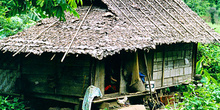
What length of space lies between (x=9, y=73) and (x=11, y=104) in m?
1.22

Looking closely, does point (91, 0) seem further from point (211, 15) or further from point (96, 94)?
point (211, 15)

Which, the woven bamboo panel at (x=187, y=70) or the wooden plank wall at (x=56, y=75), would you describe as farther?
the woven bamboo panel at (x=187, y=70)

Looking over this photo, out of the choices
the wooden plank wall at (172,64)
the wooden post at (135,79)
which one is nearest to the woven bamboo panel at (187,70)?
the wooden plank wall at (172,64)

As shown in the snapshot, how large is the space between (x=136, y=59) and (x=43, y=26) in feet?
10.3

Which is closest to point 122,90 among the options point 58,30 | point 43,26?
point 58,30

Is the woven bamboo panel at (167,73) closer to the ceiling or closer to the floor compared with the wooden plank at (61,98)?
closer to the ceiling

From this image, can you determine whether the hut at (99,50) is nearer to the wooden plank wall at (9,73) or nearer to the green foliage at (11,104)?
the wooden plank wall at (9,73)

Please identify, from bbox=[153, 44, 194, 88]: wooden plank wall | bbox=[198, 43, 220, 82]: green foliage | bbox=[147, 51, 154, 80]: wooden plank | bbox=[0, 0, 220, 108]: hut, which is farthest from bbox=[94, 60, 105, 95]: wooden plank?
bbox=[198, 43, 220, 82]: green foliage

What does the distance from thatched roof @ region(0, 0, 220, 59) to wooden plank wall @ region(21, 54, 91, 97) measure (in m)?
0.65

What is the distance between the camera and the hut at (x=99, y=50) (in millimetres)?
6820

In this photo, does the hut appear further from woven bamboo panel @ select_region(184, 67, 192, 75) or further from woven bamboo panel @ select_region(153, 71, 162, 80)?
woven bamboo panel @ select_region(184, 67, 192, 75)

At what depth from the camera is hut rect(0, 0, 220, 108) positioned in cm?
682

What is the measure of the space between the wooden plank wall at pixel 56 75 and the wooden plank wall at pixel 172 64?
9.29 ft

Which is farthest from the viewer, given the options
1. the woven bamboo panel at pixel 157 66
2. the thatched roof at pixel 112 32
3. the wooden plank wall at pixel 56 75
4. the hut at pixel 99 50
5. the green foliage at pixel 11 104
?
the woven bamboo panel at pixel 157 66
